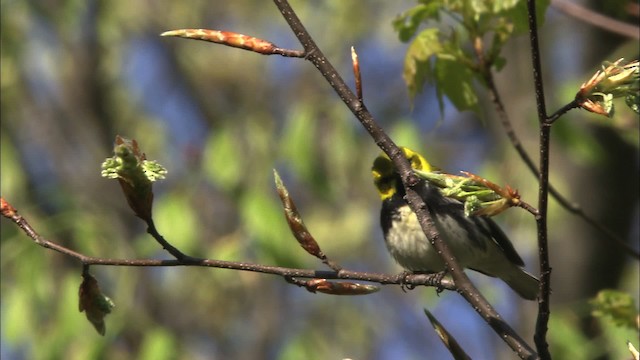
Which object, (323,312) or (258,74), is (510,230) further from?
(258,74)

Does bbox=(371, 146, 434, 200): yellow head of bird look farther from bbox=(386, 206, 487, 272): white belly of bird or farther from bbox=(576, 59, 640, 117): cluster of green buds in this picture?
bbox=(576, 59, 640, 117): cluster of green buds

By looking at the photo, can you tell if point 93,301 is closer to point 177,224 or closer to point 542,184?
point 542,184

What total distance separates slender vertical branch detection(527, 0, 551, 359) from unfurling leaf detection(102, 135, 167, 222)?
582mm

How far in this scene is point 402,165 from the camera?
5.19 feet

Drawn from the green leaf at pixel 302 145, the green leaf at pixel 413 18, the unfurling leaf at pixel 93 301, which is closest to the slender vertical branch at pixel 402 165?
the unfurling leaf at pixel 93 301

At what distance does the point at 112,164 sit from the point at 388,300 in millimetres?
6906

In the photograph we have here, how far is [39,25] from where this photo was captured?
230 inches

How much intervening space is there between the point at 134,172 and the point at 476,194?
54cm

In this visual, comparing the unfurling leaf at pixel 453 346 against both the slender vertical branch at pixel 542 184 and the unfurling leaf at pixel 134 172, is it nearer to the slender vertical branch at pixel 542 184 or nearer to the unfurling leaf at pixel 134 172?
the slender vertical branch at pixel 542 184

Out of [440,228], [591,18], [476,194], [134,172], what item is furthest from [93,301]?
[591,18]

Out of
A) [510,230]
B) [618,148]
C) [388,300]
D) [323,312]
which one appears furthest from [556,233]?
[388,300]

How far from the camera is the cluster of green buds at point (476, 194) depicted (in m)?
1.48

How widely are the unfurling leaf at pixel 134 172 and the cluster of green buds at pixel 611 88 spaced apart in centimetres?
66

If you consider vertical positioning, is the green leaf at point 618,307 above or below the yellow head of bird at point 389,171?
below
